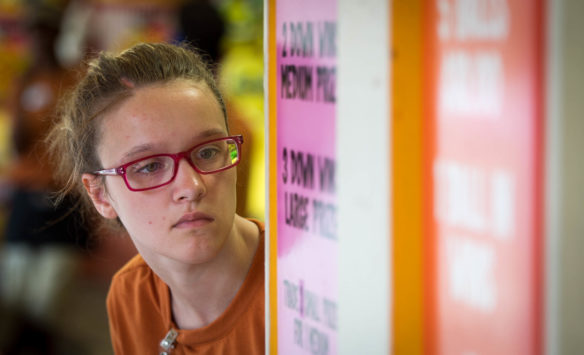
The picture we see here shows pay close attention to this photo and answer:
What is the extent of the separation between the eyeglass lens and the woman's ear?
9cm

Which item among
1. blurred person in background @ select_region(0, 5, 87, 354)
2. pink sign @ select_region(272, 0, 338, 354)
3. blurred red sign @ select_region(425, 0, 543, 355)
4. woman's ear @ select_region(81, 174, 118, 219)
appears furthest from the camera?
blurred person in background @ select_region(0, 5, 87, 354)

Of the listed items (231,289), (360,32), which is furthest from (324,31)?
(231,289)

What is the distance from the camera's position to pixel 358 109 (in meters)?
0.66

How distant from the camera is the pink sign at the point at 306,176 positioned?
28.2 inches

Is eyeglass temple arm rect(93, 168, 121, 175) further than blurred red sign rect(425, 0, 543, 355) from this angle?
Yes

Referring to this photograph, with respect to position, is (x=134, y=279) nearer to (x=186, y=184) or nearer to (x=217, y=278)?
(x=217, y=278)

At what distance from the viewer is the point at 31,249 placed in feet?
7.68

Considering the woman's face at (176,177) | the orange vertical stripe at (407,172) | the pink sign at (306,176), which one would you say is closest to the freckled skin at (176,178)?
the woman's face at (176,177)

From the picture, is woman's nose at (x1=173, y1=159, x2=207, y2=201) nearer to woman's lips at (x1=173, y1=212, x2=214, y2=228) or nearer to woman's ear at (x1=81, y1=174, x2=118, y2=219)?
woman's lips at (x1=173, y1=212, x2=214, y2=228)

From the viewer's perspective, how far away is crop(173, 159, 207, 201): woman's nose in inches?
33.9

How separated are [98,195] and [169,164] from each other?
18 cm

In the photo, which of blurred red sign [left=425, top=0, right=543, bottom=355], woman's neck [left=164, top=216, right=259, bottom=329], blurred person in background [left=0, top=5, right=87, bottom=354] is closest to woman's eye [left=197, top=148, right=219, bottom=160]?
woman's neck [left=164, top=216, right=259, bottom=329]

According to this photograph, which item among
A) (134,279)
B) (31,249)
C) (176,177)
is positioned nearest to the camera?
(176,177)

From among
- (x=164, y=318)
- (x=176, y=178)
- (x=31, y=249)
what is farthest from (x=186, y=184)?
(x=31, y=249)
